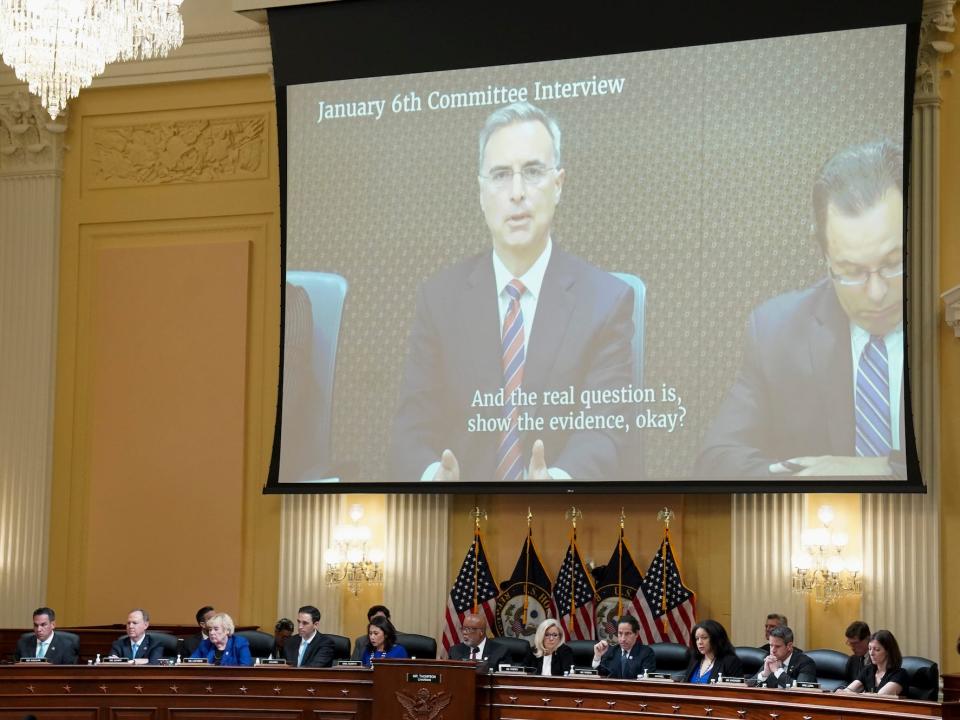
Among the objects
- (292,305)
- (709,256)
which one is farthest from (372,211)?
(709,256)

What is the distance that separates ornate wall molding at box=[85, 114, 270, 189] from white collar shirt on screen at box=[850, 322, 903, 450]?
5.52 metres

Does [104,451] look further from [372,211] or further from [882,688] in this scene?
[882,688]

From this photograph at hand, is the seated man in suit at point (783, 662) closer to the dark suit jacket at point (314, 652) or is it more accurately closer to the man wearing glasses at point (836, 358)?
the man wearing glasses at point (836, 358)

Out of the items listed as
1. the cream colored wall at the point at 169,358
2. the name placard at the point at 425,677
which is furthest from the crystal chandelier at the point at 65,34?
the cream colored wall at the point at 169,358

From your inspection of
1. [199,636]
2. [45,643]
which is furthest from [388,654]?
[45,643]

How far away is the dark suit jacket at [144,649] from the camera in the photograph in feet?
35.1

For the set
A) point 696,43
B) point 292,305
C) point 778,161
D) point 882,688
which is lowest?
point 882,688

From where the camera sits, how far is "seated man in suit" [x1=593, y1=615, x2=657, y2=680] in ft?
33.0

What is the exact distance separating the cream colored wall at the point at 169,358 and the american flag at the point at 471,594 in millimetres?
1778

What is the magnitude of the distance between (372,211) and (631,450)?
10.0ft

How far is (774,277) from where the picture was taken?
1145 cm

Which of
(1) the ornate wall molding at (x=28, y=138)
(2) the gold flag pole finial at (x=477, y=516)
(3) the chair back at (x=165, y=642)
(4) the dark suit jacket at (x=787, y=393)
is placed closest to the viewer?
(3) the chair back at (x=165, y=642)

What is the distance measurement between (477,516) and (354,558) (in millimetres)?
1142

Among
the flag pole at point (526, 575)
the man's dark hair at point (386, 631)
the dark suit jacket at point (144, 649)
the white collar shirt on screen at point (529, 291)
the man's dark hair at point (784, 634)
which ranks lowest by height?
the dark suit jacket at point (144, 649)
